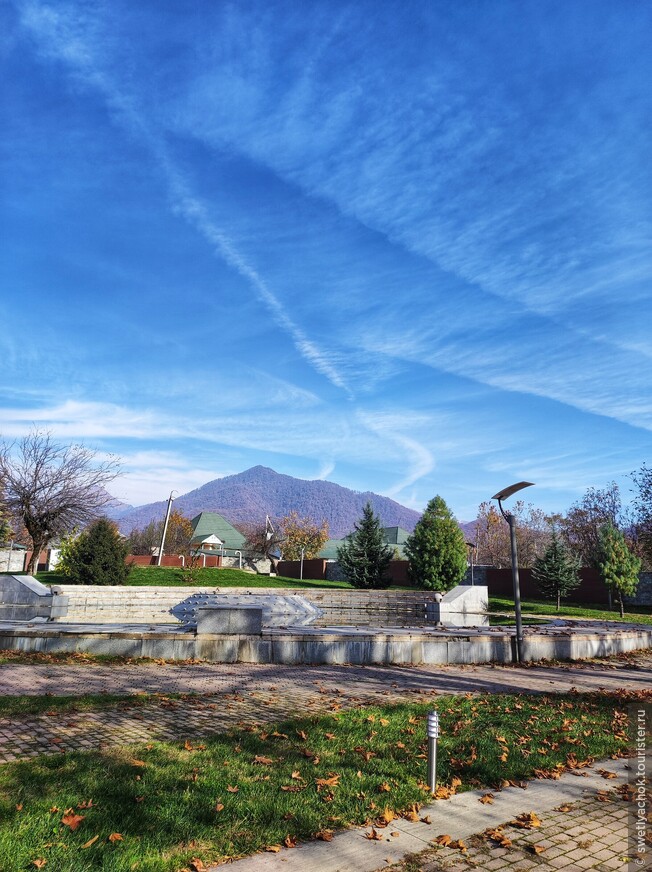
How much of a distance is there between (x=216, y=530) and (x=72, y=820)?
8944cm

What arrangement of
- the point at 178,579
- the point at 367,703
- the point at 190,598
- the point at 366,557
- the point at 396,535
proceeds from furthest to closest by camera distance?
the point at 396,535 → the point at 366,557 → the point at 178,579 → the point at 190,598 → the point at 367,703

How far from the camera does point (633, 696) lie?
31.3 feet

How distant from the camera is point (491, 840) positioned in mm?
4062

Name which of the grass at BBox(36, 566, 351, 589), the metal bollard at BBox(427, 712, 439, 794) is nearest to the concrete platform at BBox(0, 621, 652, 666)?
the metal bollard at BBox(427, 712, 439, 794)

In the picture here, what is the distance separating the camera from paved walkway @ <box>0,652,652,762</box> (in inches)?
246

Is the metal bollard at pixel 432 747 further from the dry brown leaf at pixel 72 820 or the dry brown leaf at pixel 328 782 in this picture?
the dry brown leaf at pixel 72 820

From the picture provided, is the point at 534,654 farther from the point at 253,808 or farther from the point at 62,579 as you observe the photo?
the point at 62,579

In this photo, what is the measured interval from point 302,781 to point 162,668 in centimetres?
618

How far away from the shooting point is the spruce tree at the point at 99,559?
2245 centimetres

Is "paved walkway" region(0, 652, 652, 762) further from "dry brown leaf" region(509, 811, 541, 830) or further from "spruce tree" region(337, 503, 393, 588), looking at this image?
"spruce tree" region(337, 503, 393, 588)

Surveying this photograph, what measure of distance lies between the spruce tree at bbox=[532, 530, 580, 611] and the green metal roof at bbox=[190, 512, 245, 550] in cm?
6063

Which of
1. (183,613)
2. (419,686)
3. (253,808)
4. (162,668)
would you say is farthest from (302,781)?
(183,613)

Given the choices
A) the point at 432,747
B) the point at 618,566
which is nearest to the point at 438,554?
the point at 618,566

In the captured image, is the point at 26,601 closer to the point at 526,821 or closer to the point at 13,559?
the point at 526,821
